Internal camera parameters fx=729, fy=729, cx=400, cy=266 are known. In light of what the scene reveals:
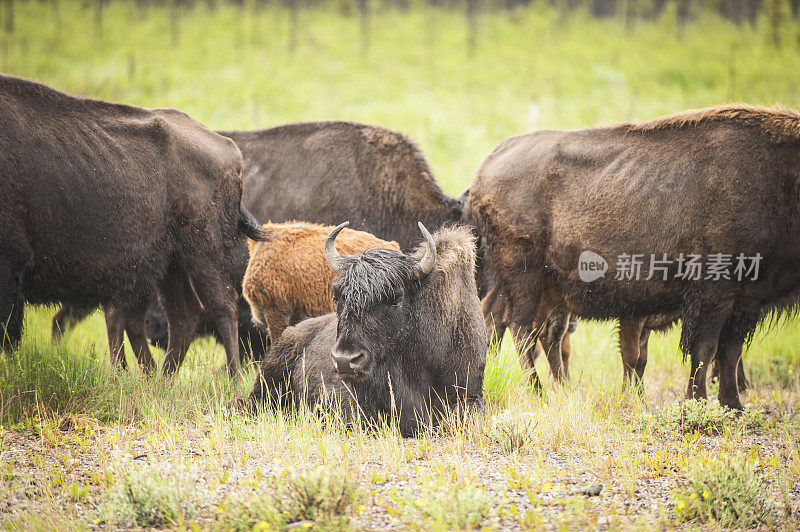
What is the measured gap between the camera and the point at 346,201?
9.84 m

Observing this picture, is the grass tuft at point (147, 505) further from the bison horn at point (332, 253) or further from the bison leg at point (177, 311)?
the bison leg at point (177, 311)

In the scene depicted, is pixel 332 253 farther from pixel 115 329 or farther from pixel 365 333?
pixel 115 329

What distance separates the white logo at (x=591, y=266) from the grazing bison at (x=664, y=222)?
0.02 m

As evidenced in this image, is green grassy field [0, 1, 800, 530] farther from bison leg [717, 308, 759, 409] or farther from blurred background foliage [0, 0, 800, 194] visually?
blurred background foliage [0, 0, 800, 194]

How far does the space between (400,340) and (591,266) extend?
284cm

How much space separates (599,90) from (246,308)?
4139 centimetres

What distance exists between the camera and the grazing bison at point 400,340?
5762 millimetres

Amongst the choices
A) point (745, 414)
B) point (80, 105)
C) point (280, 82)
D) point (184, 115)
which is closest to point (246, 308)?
point (184, 115)

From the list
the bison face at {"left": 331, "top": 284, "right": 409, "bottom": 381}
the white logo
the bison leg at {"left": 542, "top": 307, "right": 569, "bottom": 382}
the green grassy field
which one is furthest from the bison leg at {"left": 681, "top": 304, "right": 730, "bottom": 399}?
the bison face at {"left": 331, "top": 284, "right": 409, "bottom": 381}

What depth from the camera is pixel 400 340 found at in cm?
605

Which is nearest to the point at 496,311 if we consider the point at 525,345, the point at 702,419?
the point at 525,345

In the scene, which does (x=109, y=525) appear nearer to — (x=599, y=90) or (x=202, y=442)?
(x=202, y=442)

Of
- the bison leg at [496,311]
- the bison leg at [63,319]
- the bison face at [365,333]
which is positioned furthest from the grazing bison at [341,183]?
the bison face at [365,333]

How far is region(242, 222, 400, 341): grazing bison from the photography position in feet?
25.1
